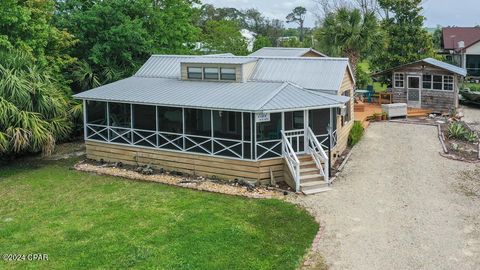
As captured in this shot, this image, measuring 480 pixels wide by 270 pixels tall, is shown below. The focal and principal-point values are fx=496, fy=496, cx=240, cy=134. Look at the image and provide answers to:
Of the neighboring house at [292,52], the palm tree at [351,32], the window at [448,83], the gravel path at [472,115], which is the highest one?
the palm tree at [351,32]

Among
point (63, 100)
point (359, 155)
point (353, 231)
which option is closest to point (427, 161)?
point (359, 155)

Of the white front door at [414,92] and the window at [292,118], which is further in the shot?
the white front door at [414,92]

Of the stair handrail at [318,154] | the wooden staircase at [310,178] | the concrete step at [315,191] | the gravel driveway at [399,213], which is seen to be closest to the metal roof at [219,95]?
the stair handrail at [318,154]

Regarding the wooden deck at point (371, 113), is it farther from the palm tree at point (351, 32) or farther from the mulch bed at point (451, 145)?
the palm tree at point (351, 32)

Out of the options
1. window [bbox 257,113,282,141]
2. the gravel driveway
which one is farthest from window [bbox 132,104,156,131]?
the gravel driveway

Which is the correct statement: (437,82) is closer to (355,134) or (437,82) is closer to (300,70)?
(355,134)

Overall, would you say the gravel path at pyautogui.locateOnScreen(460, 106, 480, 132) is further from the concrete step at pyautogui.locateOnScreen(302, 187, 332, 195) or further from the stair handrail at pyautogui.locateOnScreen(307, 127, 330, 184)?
the concrete step at pyautogui.locateOnScreen(302, 187, 332, 195)

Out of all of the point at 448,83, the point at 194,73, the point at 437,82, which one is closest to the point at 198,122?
the point at 194,73
